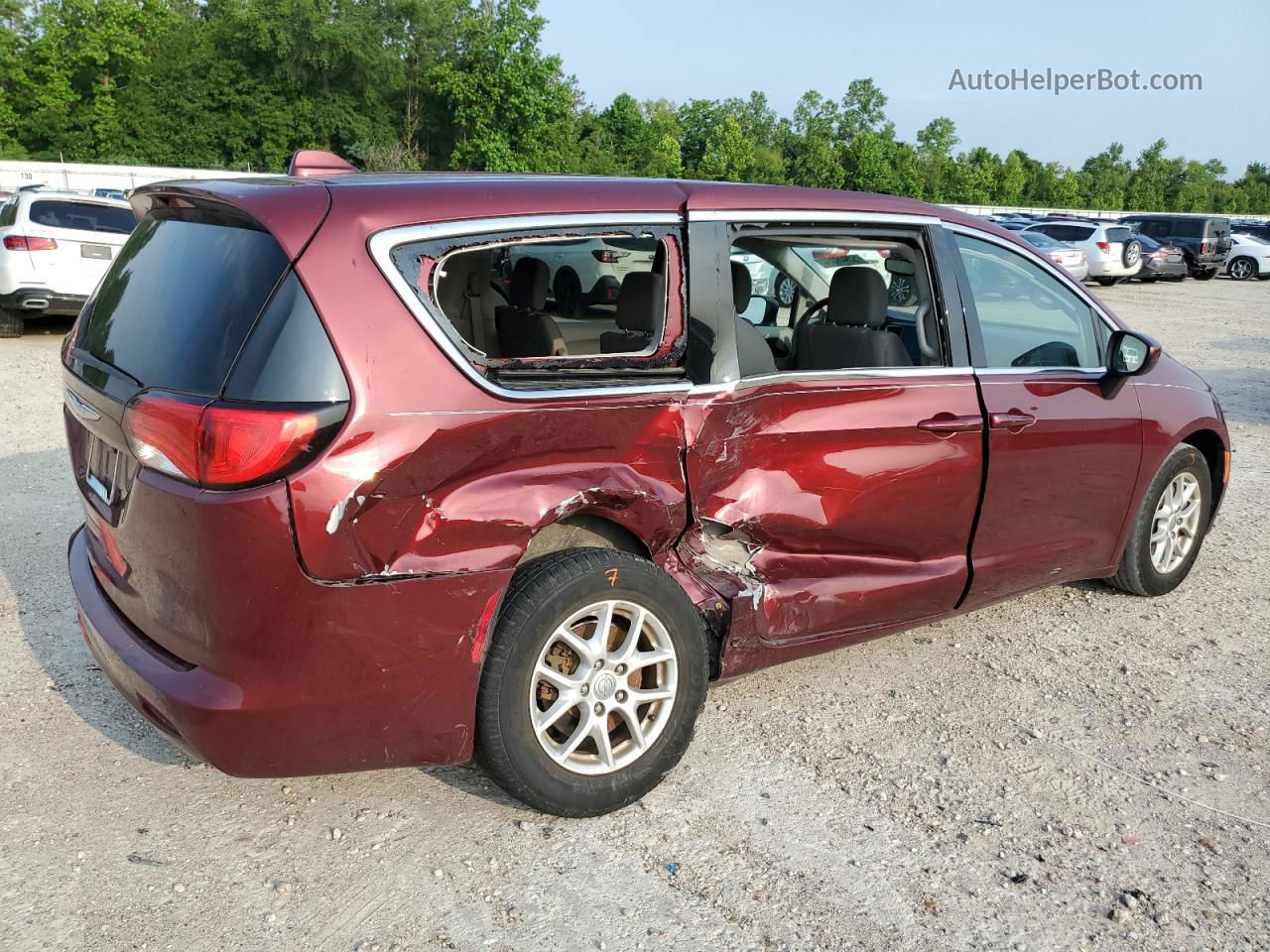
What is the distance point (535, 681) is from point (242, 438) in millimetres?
1034

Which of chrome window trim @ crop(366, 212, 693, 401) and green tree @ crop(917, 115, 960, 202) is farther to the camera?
green tree @ crop(917, 115, 960, 202)

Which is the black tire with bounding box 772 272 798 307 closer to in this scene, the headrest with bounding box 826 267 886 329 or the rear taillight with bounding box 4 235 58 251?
the headrest with bounding box 826 267 886 329

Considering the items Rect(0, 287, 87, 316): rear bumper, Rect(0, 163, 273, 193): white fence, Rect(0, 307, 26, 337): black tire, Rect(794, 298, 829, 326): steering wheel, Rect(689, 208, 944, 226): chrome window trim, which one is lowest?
Rect(0, 307, 26, 337): black tire

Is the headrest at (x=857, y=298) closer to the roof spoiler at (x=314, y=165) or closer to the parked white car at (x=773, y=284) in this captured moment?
the parked white car at (x=773, y=284)

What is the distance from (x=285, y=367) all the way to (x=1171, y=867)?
2704 mm

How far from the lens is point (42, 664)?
167 inches

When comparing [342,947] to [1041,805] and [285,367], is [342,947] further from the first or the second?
[1041,805]

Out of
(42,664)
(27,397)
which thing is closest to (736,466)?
(42,664)

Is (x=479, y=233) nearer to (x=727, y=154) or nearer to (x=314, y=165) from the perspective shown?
(x=314, y=165)

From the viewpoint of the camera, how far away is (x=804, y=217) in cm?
375

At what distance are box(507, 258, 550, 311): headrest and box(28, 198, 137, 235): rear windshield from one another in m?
9.37

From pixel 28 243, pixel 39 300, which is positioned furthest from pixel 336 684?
pixel 28 243

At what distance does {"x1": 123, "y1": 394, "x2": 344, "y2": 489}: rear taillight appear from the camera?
8.76ft

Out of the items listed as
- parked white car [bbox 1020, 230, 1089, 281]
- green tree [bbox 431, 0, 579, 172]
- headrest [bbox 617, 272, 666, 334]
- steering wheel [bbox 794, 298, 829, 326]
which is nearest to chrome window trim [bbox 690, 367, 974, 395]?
headrest [bbox 617, 272, 666, 334]
